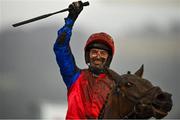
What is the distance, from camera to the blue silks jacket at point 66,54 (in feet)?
20.6

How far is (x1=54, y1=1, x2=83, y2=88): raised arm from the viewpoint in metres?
6.29

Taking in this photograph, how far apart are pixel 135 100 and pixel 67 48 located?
145 cm

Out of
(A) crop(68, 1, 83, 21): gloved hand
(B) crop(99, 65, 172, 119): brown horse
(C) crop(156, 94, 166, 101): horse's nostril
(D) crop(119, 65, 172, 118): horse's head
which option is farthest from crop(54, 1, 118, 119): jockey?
(C) crop(156, 94, 166, 101): horse's nostril

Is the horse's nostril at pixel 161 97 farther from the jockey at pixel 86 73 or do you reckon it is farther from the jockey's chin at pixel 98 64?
the jockey's chin at pixel 98 64

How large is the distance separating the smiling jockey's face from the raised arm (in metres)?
0.21

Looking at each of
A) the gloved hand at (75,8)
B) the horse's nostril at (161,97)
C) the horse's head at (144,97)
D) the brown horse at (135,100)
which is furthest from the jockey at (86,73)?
the horse's nostril at (161,97)

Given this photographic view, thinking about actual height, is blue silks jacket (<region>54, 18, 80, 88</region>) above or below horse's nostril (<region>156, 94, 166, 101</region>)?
above

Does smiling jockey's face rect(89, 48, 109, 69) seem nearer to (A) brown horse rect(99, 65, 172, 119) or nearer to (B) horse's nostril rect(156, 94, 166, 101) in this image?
(A) brown horse rect(99, 65, 172, 119)

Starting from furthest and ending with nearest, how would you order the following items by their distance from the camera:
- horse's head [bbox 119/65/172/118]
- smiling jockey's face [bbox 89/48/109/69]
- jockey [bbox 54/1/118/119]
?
smiling jockey's face [bbox 89/48/109/69]
jockey [bbox 54/1/118/119]
horse's head [bbox 119/65/172/118]

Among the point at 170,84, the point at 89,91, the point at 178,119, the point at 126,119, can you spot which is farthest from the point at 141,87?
the point at 170,84

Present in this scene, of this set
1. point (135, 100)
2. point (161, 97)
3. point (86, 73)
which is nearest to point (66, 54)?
point (86, 73)

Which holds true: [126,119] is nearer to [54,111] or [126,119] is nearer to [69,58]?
[69,58]

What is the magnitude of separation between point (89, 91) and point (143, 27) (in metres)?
4.61

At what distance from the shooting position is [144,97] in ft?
16.4
